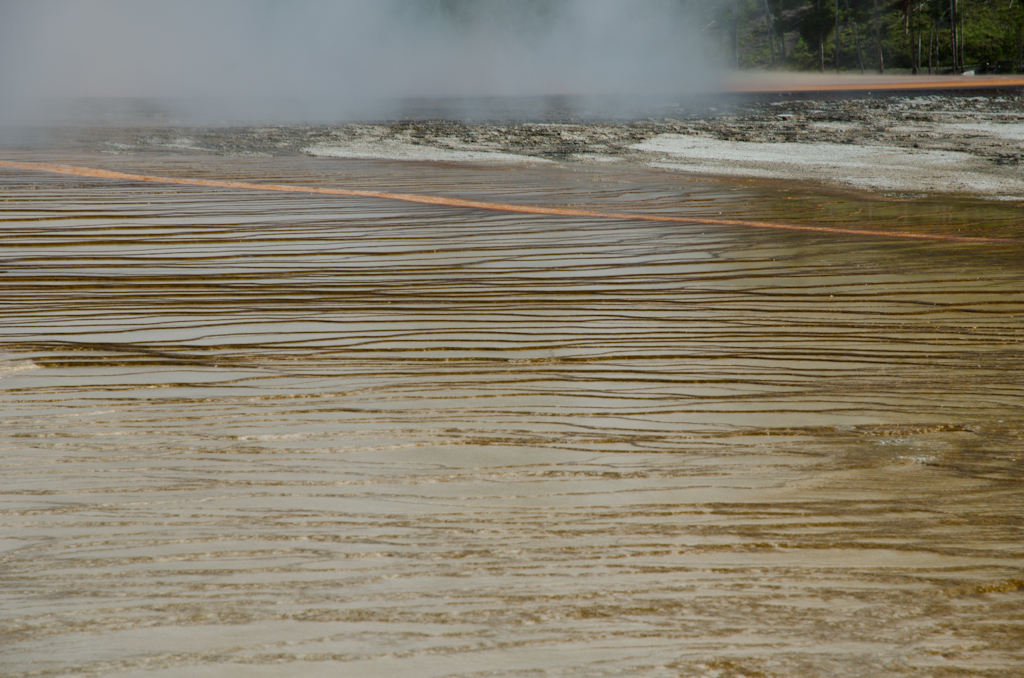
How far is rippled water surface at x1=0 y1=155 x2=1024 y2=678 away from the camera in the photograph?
328 mm

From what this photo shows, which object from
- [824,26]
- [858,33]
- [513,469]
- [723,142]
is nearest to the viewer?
[513,469]

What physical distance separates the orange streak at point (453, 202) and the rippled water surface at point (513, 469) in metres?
0.20

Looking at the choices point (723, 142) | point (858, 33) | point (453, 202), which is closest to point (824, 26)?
point (858, 33)

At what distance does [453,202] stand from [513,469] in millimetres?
996

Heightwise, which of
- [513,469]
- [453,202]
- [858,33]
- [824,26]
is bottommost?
[513,469]

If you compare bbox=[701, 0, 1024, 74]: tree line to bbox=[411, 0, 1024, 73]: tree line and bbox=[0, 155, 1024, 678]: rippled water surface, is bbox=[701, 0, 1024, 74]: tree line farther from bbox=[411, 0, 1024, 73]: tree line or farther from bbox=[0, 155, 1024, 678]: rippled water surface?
bbox=[0, 155, 1024, 678]: rippled water surface

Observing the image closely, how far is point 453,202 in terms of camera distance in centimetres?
139

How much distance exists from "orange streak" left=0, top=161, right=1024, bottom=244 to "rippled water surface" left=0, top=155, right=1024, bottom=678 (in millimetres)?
203

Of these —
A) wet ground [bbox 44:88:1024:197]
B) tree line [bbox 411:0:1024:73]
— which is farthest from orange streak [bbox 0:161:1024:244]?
tree line [bbox 411:0:1024:73]

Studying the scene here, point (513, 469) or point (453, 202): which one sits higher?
point (453, 202)

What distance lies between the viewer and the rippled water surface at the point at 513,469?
12.9 inches

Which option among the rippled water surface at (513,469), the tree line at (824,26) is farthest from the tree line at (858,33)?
the rippled water surface at (513,469)

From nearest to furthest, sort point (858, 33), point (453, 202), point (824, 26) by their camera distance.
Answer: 1. point (453, 202)
2. point (824, 26)
3. point (858, 33)

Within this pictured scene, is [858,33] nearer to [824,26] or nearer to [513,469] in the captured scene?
[824,26]
